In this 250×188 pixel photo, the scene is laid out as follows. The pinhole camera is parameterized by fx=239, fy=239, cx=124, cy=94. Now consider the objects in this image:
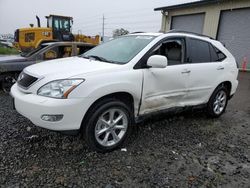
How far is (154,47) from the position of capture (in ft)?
12.4

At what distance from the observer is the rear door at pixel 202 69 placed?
432 cm

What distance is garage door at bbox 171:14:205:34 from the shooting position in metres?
15.7

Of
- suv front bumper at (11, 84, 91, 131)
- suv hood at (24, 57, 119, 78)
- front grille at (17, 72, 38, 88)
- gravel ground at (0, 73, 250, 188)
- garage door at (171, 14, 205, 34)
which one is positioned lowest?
gravel ground at (0, 73, 250, 188)

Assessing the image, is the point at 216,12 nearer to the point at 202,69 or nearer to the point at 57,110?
the point at 202,69

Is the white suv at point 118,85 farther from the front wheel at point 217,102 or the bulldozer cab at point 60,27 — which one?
the bulldozer cab at point 60,27

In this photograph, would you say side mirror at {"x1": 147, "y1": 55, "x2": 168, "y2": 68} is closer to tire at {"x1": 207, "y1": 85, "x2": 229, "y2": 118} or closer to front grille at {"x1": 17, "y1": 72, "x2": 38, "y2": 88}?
front grille at {"x1": 17, "y1": 72, "x2": 38, "y2": 88}

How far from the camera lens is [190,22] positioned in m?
16.4

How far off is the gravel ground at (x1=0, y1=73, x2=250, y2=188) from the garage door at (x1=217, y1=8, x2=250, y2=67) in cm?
1066

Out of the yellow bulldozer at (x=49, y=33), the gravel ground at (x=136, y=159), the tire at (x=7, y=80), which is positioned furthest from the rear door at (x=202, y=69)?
the yellow bulldozer at (x=49, y=33)

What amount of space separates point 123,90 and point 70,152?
1.15 m

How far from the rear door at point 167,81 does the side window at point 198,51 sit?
20cm

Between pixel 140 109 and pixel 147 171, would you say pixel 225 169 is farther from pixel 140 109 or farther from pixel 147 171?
pixel 140 109

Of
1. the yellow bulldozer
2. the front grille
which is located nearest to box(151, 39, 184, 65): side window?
the front grille

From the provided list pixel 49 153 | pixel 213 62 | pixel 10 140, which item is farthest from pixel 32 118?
pixel 213 62
